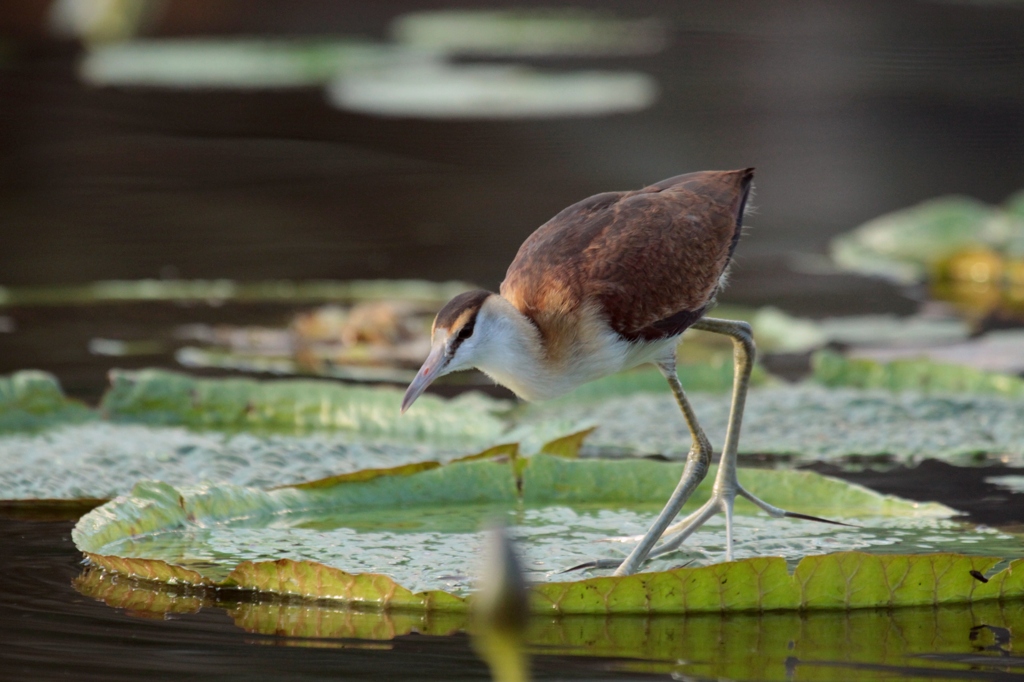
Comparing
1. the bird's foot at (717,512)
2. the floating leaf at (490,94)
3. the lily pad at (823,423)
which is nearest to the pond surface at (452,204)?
the lily pad at (823,423)

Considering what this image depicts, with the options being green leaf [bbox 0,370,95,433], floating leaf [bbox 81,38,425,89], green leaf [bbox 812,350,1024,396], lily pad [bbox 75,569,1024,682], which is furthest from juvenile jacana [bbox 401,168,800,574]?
floating leaf [bbox 81,38,425,89]

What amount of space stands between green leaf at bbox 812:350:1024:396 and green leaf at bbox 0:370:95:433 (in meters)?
2.75

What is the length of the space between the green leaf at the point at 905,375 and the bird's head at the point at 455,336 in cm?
245

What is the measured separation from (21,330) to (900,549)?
4.53 metres

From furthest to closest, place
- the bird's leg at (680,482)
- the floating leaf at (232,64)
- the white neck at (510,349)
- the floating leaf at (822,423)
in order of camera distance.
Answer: the floating leaf at (232,64) → the floating leaf at (822,423) → the bird's leg at (680,482) → the white neck at (510,349)

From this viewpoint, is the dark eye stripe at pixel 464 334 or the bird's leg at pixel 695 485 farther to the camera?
the bird's leg at pixel 695 485

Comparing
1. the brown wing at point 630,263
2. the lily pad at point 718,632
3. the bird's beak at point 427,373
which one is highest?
the brown wing at point 630,263

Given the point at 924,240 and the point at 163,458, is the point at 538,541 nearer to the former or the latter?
the point at 163,458

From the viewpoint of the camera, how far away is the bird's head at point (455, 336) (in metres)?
3.47

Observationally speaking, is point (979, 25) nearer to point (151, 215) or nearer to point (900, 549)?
point (151, 215)

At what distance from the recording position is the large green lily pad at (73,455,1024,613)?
346cm

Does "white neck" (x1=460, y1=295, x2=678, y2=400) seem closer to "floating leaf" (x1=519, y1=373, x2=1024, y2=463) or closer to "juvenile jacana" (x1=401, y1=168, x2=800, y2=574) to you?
"juvenile jacana" (x1=401, y1=168, x2=800, y2=574)

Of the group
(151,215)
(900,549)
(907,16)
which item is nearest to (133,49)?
(151,215)

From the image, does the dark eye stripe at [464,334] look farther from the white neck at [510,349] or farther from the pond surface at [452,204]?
the pond surface at [452,204]
